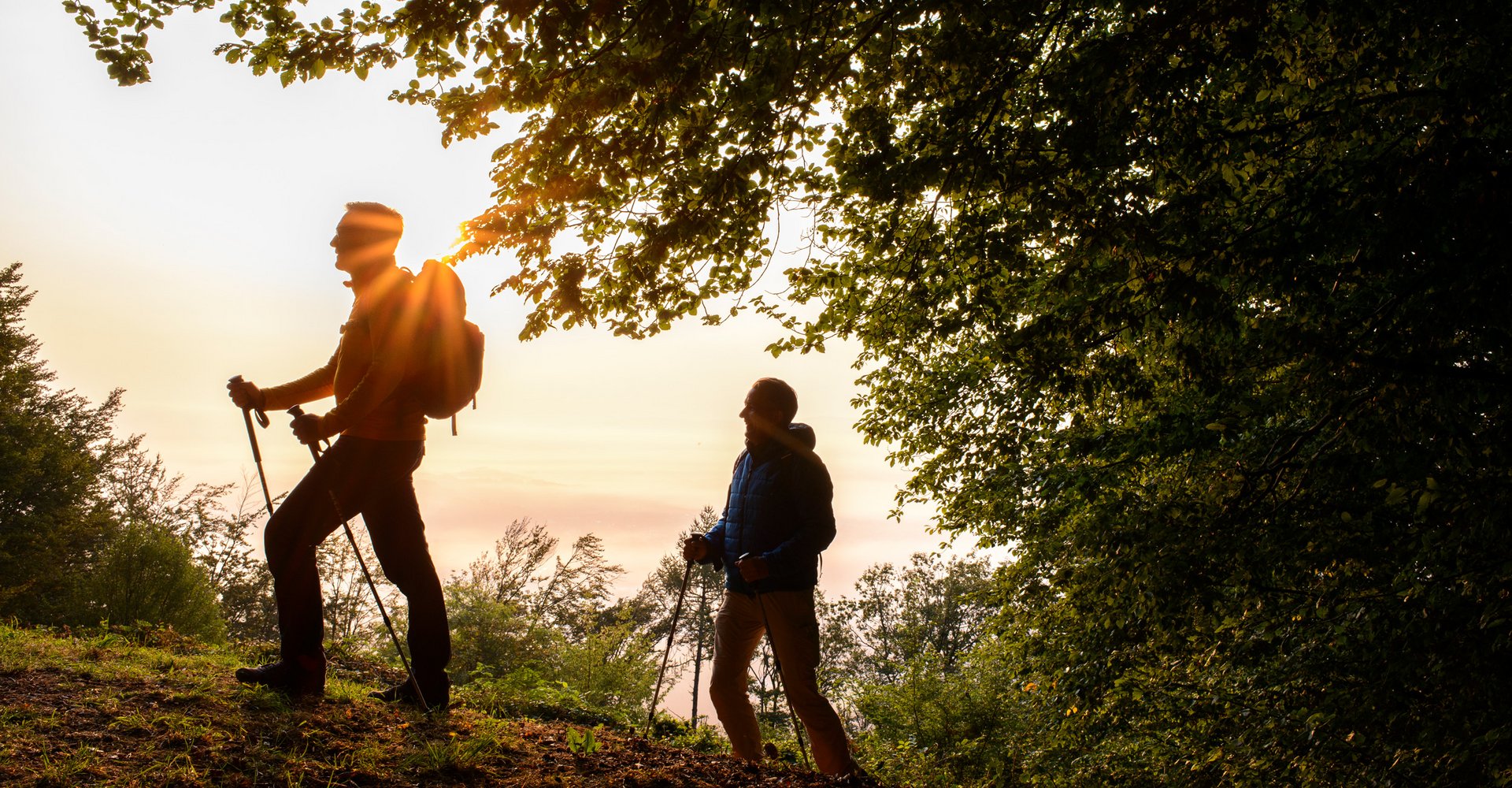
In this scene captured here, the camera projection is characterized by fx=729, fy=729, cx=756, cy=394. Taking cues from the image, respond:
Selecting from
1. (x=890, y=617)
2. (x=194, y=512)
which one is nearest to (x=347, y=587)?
(x=194, y=512)

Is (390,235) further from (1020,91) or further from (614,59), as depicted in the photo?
(1020,91)

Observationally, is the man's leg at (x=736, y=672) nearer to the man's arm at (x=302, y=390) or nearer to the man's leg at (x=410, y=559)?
the man's leg at (x=410, y=559)

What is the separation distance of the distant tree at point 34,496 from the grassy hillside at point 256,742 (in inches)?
925

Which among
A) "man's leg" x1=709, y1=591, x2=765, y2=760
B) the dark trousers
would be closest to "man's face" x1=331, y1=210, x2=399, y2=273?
the dark trousers

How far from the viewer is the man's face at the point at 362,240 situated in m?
3.45

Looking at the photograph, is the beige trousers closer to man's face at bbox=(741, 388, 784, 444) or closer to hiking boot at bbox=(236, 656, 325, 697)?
man's face at bbox=(741, 388, 784, 444)

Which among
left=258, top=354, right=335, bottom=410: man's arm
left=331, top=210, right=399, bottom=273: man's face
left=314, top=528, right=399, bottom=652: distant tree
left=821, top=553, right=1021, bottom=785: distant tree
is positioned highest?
left=314, top=528, right=399, bottom=652: distant tree

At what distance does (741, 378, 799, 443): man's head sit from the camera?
12.9 feet

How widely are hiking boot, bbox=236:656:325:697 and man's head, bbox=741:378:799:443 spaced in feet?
7.45

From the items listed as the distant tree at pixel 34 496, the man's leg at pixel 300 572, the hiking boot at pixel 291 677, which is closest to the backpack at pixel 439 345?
the man's leg at pixel 300 572

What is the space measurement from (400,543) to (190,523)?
119 feet

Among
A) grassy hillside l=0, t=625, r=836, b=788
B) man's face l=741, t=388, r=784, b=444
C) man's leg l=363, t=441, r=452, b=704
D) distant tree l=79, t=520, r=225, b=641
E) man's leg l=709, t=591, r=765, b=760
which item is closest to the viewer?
grassy hillside l=0, t=625, r=836, b=788

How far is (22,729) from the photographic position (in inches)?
88.3

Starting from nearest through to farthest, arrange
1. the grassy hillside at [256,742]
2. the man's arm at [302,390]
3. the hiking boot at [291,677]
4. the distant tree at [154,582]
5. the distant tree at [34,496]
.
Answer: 1. the grassy hillside at [256,742]
2. the hiking boot at [291,677]
3. the man's arm at [302,390]
4. the distant tree at [154,582]
5. the distant tree at [34,496]
